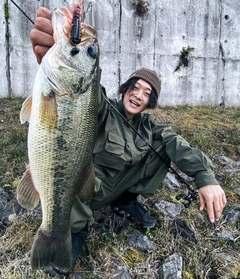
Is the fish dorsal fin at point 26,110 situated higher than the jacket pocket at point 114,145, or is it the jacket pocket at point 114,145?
the fish dorsal fin at point 26,110

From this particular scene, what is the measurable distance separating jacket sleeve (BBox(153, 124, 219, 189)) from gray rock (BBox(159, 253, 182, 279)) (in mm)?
773

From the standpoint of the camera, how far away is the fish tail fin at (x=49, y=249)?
2014mm

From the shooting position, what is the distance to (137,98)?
2.90 meters

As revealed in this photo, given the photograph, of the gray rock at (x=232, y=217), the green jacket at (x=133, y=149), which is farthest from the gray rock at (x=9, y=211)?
the gray rock at (x=232, y=217)

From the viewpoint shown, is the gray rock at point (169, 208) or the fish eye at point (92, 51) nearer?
the fish eye at point (92, 51)

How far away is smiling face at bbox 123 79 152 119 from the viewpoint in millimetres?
2908

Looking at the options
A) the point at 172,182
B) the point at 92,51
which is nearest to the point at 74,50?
the point at 92,51

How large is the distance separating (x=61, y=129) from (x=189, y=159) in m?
1.32

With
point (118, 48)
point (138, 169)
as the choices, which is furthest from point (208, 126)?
point (138, 169)

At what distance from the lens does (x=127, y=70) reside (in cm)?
659

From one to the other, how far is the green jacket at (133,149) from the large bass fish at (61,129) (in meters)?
0.62

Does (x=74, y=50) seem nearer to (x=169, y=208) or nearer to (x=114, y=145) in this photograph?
(x=114, y=145)

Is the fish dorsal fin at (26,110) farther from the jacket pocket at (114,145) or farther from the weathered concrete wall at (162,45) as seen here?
the weathered concrete wall at (162,45)

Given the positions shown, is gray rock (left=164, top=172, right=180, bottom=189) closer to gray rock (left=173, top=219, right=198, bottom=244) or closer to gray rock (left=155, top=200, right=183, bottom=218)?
gray rock (left=155, top=200, right=183, bottom=218)
